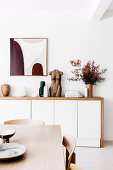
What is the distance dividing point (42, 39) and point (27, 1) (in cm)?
85

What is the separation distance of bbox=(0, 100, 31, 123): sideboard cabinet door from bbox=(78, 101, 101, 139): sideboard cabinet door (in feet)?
3.53

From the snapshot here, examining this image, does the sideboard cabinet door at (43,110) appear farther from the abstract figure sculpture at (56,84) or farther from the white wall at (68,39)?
the white wall at (68,39)

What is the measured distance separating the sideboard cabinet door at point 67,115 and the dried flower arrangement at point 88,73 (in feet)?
2.01

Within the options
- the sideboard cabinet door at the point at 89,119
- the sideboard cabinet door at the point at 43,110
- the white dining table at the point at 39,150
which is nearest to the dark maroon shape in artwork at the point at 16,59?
the sideboard cabinet door at the point at 43,110

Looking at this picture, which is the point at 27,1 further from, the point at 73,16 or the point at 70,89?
the point at 70,89

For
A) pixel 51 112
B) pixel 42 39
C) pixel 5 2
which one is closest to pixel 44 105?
pixel 51 112

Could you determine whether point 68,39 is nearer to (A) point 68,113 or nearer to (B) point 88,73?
(B) point 88,73

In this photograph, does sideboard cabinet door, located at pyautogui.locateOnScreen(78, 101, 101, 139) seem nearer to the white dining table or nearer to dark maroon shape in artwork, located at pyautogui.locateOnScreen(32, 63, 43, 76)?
dark maroon shape in artwork, located at pyautogui.locateOnScreen(32, 63, 43, 76)

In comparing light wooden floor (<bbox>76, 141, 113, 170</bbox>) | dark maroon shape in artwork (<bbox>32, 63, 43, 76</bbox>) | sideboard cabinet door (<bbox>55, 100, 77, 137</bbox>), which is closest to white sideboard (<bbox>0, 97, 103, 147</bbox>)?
sideboard cabinet door (<bbox>55, 100, 77, 137</bbox>)

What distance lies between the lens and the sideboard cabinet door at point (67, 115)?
3578 millimetres

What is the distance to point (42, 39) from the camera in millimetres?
3920

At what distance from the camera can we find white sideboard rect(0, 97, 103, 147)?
3.55m

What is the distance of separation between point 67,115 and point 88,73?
40.3 inches

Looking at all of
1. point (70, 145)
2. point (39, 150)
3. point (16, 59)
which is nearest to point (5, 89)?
point (16, 59)
